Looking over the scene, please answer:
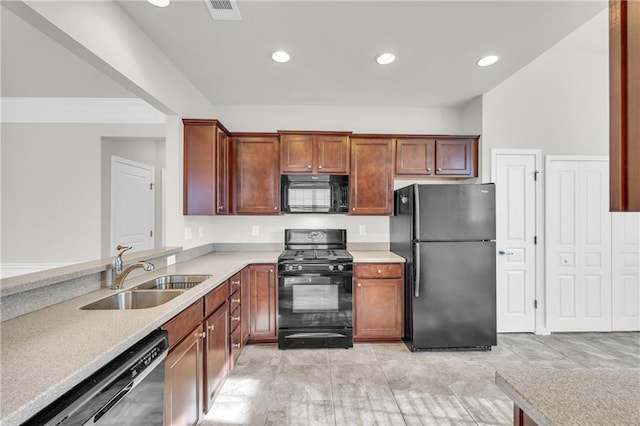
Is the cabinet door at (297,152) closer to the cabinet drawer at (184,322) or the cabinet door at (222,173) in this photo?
the cabinet door at (222,173)

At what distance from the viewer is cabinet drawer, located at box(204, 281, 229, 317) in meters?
2.00

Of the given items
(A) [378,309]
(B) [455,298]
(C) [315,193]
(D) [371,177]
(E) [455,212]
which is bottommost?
(A) [378,309]

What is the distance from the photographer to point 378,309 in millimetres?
3178

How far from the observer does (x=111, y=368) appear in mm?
1061

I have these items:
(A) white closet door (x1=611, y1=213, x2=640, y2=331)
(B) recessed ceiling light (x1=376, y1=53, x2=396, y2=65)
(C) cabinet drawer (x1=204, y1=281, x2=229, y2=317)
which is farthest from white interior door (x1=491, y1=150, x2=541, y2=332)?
(C) cabinet drawer (x1=204, y1=281, x2=229, y2=317)

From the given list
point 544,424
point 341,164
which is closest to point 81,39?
point 341,164

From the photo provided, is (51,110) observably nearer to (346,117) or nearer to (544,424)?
(346,117)

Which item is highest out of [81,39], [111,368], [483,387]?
[81,39]

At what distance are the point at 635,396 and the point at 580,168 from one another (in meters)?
3.62

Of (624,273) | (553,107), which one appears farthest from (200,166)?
(624,273)

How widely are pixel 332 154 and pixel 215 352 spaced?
88.8 inches

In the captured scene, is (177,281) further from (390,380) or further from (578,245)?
(578,245)

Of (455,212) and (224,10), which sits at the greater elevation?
(224,10)

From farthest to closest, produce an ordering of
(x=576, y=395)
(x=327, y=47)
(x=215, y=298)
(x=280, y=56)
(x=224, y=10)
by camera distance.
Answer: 1. (x=280, y=56)
2. (x=327, y=47)
3. (x=215, y=298)
4. (x=224, y=10)
5. (x=576, y=395)
